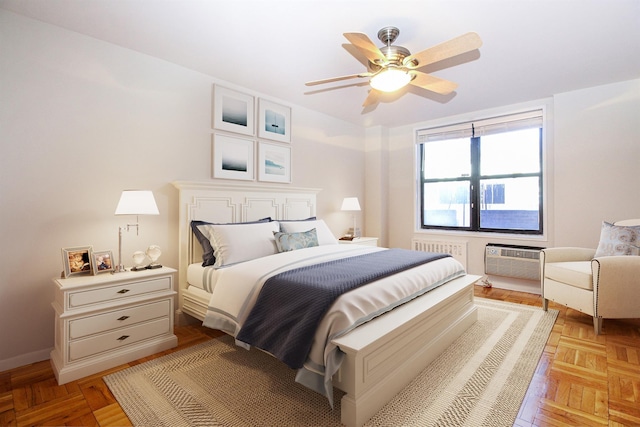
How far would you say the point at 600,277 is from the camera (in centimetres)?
258

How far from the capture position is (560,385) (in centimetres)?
190

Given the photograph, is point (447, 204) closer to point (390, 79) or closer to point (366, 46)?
point (390, 79)

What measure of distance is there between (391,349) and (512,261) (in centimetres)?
312

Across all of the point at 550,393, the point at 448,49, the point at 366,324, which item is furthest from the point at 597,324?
the point at 448,49

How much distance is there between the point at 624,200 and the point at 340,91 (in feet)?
11.1

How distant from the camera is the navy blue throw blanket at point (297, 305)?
5.39ft

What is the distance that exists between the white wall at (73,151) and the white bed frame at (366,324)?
207 mm

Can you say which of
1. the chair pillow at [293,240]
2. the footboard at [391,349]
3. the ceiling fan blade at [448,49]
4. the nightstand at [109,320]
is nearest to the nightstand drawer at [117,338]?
the nightstand at [109,320]

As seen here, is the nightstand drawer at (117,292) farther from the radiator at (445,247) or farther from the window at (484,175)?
the window at (484,175)

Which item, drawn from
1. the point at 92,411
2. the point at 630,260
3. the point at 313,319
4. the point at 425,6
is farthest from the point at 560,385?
the point at 92,411

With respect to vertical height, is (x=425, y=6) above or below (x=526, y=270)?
above

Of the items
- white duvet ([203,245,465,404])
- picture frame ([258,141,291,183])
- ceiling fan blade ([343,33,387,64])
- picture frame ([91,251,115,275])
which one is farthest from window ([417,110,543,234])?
picture frame ([91,251,115,275])

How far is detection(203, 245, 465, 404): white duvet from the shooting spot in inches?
62.5

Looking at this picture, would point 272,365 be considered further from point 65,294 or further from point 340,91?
point 340,91
